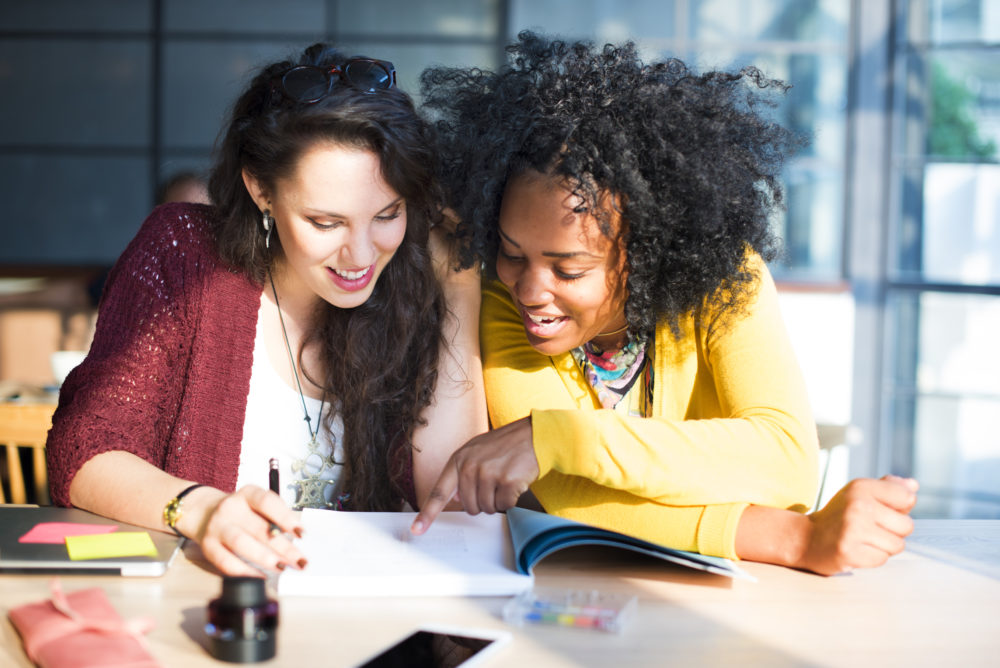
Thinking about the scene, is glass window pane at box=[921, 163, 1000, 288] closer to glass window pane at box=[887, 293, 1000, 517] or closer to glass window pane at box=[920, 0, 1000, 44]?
glass window pane at box=[887, 293, 1000, 517]

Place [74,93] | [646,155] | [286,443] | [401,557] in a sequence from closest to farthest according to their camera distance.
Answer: [401,557] < [646,155] < [286,443] < [74,93]

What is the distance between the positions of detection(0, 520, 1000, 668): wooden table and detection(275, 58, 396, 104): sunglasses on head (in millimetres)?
686

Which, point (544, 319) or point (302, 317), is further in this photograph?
point (302, 317)

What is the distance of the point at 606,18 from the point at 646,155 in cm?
379

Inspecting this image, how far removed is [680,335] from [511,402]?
10.5 inches

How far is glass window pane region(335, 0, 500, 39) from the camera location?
502 cm

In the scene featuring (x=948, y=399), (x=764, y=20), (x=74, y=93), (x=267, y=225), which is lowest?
(x=948, y=399)

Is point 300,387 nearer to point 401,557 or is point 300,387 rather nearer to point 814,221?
point 401,557

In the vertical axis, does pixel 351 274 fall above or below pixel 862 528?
above

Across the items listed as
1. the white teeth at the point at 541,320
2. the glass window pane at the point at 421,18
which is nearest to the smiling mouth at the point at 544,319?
the white teeth at the point at 541,320

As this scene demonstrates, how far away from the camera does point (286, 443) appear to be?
1472 millimetres

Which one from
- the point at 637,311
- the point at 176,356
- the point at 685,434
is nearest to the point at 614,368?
the point at 637,311

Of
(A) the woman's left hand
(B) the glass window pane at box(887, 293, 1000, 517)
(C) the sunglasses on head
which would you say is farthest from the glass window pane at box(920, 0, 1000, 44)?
(A) the woman's left hand

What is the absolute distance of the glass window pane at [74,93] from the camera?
5.14 metres
